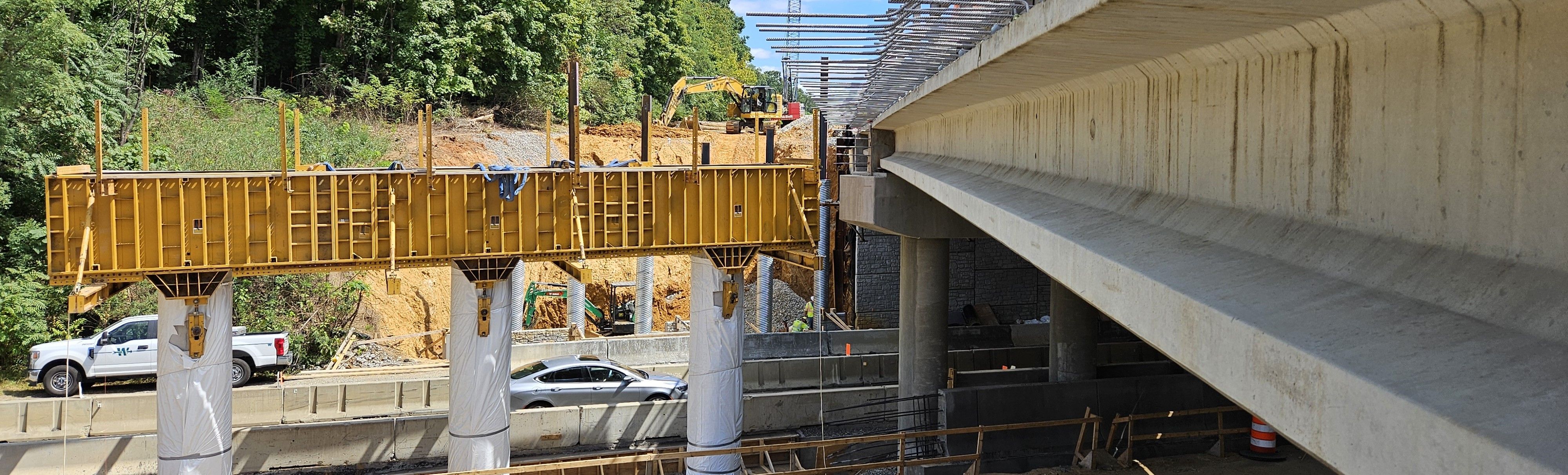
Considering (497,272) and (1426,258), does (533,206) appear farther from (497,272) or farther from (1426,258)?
(1426,258)

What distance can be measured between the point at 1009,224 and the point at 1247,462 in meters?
10.8

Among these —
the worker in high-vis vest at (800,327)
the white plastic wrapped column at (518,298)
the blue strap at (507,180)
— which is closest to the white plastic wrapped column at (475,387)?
the blue strap at (507,180)

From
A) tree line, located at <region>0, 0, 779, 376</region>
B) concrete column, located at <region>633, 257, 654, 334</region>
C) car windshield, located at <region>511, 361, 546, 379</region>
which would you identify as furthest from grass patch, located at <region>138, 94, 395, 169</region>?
car windshield, located at <region>511, 361, 546, 379</region>

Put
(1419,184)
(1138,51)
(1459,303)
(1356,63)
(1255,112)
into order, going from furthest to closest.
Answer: (1138,51), (1255,112), (1356,63), (1419,184), (1459,303)

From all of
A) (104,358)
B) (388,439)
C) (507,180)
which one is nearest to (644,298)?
(388,439)

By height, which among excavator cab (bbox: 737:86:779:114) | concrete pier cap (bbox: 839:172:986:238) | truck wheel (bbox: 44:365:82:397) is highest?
excavator cab (bbox: 737:86:779:114)

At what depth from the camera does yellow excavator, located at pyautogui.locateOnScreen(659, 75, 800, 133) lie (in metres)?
43.8

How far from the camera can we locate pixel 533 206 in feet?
54.4

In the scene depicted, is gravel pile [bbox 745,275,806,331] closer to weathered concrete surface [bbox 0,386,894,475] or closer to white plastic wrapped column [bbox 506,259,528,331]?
white plastic wrapped column [bbox 506,259,528,331]

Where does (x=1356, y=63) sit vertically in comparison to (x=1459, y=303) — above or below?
above

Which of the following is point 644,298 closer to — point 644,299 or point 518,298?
point 644,299

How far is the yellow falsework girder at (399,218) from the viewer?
1412cm

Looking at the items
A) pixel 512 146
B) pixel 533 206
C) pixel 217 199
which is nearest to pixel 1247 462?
pixel 533 206

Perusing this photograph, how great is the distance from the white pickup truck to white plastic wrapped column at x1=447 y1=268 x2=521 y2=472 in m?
6.96
